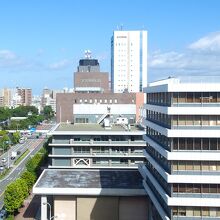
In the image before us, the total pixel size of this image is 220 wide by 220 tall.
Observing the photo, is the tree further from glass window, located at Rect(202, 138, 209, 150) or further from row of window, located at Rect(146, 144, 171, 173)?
glass window, located at Rect(202, 138, 209, 150)

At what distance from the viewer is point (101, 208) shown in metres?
57.2

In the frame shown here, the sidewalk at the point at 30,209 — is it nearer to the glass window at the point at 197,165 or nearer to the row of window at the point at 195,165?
the row of window at the point at 195,165

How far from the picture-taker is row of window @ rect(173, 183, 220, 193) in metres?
40.7

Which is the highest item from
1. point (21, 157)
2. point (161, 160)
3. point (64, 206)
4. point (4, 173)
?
point (161, 160)

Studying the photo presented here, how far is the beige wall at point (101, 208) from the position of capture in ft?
187

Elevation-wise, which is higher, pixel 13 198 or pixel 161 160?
pixel 161 160

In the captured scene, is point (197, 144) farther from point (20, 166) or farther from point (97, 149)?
point (20, 166)

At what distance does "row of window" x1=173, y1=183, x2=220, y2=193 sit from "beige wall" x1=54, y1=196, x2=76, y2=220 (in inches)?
793

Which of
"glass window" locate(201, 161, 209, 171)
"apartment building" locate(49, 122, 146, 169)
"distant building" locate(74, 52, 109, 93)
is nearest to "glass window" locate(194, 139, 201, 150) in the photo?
"glass window" locate(201, 161, 209, 171)

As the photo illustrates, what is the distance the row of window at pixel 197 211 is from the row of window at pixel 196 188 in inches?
58.7

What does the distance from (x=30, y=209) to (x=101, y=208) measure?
17.1 meters

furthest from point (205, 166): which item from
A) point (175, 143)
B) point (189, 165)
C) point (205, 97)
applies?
point (205, 97)

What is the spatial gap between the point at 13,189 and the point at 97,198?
15425 mm

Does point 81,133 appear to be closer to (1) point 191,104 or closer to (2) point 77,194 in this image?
(2) point 77,194
